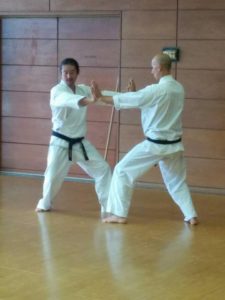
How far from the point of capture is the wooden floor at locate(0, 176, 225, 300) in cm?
386

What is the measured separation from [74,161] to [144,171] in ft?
2.41

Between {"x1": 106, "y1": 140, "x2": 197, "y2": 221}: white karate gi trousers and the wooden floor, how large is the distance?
179mm

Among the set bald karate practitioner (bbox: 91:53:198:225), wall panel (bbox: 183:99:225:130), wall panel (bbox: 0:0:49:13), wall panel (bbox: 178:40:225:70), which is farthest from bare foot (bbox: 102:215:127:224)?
wall panel (bbox: 0:0:49:13)

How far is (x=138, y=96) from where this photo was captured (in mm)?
5469

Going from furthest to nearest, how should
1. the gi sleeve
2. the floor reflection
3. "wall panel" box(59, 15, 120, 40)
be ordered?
"wall panel" box(59, 15, 120, 40)
the gi sleeve
the floor reflection

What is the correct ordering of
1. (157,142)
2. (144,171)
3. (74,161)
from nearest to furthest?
1. (157,142)
2. (144,171)
3. (74,161)

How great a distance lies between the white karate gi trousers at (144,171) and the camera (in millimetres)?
5650

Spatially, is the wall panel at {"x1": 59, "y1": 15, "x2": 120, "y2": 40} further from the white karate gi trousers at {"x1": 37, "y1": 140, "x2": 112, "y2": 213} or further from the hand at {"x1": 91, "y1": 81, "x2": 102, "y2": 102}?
the hand at {"x1": 91, "y1": 81, "x2": 102, "y2": 102}

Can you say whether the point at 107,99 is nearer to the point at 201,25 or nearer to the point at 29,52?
the point at 201,25

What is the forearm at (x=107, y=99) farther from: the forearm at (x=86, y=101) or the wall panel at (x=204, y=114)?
the wall panel at (x=204, y=114)

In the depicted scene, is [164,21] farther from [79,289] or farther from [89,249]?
[79,289]

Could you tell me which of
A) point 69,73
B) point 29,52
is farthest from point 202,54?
point 29,52

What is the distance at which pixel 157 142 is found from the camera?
5629 mm

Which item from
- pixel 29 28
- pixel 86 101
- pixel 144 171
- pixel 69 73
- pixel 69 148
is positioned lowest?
pixel 144 171
